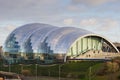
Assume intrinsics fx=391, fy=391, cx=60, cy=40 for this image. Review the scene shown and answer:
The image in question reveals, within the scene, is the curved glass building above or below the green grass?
above

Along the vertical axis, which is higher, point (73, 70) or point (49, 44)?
point (49, 44)

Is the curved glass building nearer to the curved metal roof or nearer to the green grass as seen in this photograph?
the curved metal roof

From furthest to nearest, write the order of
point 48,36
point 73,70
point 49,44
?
point 48,36 → point 49,44 → point 73,70

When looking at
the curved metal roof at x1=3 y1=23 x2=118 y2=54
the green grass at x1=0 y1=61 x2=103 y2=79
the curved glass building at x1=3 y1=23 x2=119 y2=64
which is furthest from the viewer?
the curved metal roof at x1=3 y1=23 x2=118 y2=54

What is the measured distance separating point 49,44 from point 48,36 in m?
2.51

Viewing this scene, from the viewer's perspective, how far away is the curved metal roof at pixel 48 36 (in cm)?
8438

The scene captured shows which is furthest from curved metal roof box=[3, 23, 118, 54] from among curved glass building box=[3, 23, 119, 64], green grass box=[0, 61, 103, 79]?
green grass box=[0, 61, 103, 79]

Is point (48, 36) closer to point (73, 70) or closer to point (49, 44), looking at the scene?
point (49, 44)

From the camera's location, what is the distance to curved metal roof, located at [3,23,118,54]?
8438 centimetres

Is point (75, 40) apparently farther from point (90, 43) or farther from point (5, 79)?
point (5, 79)

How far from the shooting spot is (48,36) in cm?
8769

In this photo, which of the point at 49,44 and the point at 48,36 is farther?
the point at 48,36

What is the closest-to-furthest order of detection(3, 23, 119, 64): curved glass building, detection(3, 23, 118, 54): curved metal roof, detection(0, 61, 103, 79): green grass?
detection(0, 61, 103, 79): green grass, detection(3, 23, 119, 64): curved glass building, detection(3, 23, 118, 54): curved metal roof

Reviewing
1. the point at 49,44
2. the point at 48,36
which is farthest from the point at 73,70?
the point at 48,36
